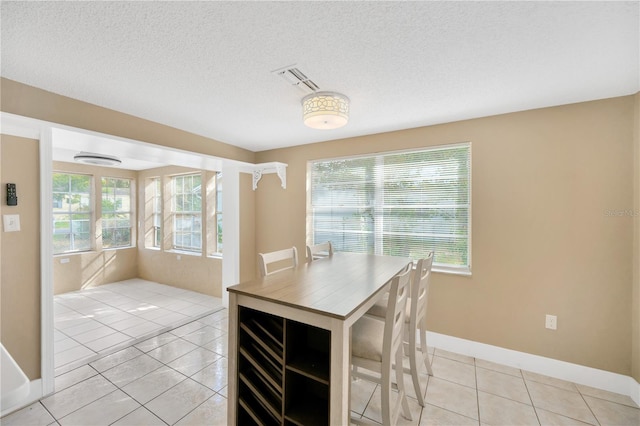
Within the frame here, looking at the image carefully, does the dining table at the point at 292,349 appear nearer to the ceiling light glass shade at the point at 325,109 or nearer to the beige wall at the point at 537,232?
the ceiling light glass shade at the point at 325,109

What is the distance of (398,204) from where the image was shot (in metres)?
3.10

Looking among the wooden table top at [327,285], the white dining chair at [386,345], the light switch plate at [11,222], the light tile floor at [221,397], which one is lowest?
the light tile floor at [221,397]

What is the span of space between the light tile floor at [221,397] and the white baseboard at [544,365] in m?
0.06

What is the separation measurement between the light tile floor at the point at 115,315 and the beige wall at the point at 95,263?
178 millimetres

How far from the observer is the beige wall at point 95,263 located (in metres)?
4.61

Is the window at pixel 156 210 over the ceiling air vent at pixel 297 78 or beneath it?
beneath

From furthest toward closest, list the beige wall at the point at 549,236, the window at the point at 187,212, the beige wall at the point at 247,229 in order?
1. the window at the point at 187,212
2. the beige wall at the point at 247,229
3. the beige wall at the point at 549,236

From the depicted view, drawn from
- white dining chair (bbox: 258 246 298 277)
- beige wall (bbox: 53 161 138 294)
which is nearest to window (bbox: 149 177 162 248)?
beige wall (bbox: 53 161 138 294)

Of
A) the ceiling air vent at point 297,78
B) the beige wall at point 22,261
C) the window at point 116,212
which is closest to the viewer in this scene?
the ceiling air vent at point 297,78

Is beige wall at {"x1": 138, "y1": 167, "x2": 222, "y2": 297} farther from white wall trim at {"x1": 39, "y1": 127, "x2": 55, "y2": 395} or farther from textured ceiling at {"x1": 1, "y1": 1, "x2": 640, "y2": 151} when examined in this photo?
textured ceiling at {"x1": 1, "y1": 1, "x2": 640, "y2": 151}

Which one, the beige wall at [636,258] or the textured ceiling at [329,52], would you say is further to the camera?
the beige wall at [636,258]

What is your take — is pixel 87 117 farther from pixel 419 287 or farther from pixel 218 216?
pixel 419 287

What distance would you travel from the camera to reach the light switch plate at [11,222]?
6.22 feet

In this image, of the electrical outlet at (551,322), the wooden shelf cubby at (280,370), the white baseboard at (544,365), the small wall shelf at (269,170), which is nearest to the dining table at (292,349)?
the wooden shelf cubby at (280,370)
